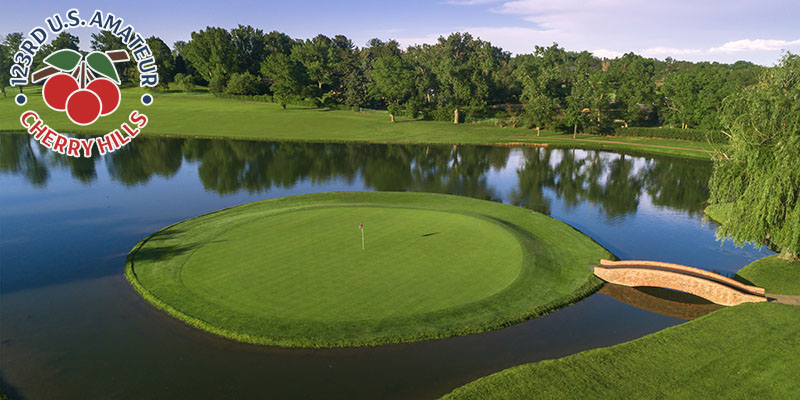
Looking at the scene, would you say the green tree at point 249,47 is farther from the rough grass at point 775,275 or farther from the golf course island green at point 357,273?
the rough grass at point 775,275

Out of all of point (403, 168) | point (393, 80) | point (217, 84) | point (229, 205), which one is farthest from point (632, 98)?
point (217, 84)

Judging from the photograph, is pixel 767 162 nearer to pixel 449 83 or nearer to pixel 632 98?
pixel 632 98

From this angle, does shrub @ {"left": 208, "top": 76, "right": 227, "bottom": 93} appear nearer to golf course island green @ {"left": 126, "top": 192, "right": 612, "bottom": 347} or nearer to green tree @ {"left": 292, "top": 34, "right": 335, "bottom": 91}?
green tree @ {"left": 292, "top": 34, "right": 335, "bottom": 91}

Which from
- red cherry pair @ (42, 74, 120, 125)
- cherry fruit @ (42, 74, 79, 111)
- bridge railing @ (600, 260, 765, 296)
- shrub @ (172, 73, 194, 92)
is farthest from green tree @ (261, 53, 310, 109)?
bridge railing @ (600, 260, 765, 296)

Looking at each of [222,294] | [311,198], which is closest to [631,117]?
[311,198]

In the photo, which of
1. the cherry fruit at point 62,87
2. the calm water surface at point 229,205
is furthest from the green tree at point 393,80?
the cherry fruit at point 62,87

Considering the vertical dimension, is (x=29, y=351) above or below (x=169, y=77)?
below

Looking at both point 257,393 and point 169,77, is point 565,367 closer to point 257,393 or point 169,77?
point 257,393
